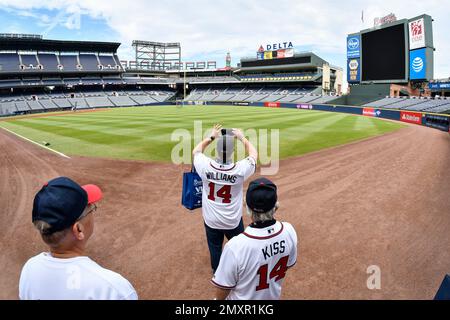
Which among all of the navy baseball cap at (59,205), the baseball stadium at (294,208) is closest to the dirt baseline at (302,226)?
the baseball stadium at (294,208)

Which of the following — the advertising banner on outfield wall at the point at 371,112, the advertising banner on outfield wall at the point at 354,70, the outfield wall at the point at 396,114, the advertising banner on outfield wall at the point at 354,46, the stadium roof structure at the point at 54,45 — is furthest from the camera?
the stadium roof structure at the point at 54,45

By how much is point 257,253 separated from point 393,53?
158 feet

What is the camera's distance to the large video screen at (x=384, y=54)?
39.0m

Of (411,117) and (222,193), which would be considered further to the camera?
(411,117)

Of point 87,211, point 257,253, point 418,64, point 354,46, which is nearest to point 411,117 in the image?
point 418,64

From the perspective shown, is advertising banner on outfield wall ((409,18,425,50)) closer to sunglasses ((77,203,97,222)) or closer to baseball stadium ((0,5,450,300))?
baseball stadium ((0,5,450,300))

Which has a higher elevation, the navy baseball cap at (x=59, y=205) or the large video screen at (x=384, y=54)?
the large video screen at (x=384, y=54)

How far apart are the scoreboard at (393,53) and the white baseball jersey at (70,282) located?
151ft

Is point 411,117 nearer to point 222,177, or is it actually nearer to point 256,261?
Answer: point 222,177

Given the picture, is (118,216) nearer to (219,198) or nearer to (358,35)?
(219,198)

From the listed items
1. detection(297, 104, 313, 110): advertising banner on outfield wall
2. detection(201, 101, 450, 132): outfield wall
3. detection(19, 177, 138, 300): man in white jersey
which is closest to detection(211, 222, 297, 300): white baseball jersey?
detection(19, 177, 138, 300): man in white jersey

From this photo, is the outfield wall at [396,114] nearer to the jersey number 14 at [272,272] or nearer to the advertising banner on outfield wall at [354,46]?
the advertising banner on outfield wall at [354,46]

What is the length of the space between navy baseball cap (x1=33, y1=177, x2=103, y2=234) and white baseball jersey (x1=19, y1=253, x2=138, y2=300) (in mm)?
247

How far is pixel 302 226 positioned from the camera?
21.7 feet
